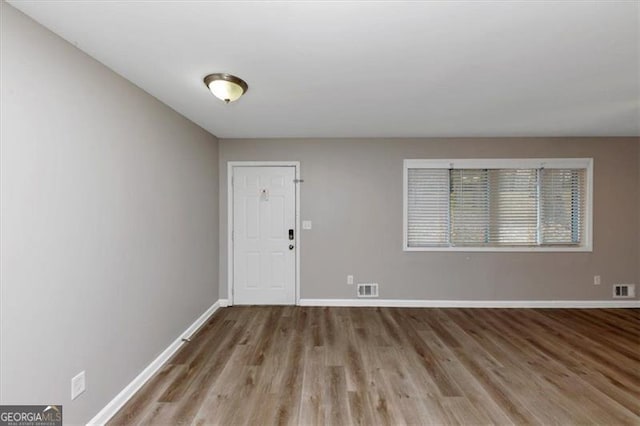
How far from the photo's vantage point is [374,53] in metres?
1.70

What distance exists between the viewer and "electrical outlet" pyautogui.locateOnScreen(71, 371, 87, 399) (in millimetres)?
1606

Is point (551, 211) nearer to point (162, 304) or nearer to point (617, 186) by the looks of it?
point (617, 186)

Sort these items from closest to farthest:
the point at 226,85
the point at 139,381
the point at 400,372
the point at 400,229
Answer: the point at 226,85, the point at 139,381, the point at 400,372, the point at 400,229

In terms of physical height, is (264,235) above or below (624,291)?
above

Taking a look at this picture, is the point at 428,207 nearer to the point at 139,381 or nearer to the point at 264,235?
the point at 264,235

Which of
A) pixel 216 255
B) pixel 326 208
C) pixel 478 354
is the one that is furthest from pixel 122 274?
pixel 478 354

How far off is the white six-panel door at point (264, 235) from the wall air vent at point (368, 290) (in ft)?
3.13

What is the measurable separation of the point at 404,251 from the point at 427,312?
85 cm

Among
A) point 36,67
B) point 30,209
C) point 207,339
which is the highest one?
point 36,67

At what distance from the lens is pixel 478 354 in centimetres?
264

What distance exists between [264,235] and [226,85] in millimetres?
2314

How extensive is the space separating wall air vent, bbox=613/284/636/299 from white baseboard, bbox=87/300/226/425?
5.55 meters

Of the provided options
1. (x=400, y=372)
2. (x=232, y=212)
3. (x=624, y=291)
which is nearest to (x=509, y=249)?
(x=624, y=291)

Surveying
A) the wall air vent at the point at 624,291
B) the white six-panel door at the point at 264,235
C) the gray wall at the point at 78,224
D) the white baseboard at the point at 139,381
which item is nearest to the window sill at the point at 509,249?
the wall air vent at the point at 624,291
